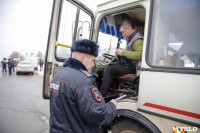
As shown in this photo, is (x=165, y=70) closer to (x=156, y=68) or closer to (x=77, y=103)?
(x=156, y=68)

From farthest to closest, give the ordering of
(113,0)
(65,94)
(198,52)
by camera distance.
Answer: (113,0), (198,52), (65,94)

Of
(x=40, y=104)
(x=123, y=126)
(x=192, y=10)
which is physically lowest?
(x=40, y=104)

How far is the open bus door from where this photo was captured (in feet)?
7.55

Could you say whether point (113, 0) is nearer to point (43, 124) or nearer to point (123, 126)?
point (123, 126)

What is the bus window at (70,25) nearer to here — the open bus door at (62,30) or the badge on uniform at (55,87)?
the open bus door at (62,30)

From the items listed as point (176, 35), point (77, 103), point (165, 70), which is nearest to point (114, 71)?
point (165, 70)

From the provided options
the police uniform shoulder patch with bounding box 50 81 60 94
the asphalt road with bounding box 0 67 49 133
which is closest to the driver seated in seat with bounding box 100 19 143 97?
the police uniform shoulder patch with bounding box 50 81 60 94

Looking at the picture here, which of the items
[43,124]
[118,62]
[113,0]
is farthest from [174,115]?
[43,124]

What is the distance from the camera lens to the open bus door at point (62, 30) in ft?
7.55

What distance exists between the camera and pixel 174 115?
57.2 inches

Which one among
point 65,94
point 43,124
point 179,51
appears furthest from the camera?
point 43,124

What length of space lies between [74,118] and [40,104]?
465cm

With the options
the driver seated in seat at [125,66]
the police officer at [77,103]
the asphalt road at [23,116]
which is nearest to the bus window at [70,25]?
the driver seated in seat at [125,66]

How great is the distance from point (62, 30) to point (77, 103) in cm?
161
